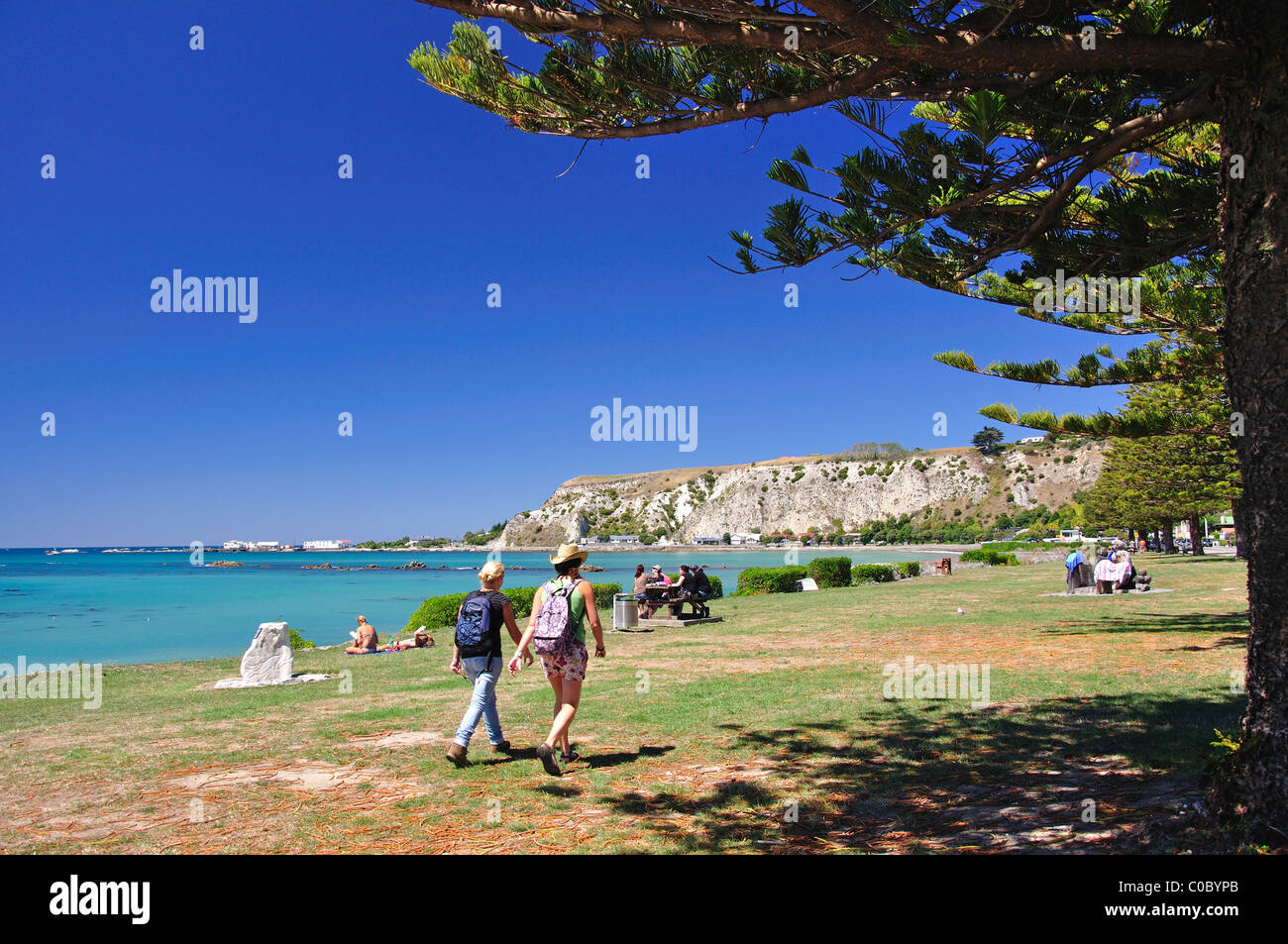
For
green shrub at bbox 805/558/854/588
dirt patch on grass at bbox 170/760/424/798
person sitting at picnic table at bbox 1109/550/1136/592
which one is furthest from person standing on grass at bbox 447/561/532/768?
green shrub at bbox 805/558/854/588

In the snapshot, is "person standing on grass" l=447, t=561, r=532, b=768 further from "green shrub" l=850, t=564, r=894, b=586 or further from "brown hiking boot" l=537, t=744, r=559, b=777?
"green shrub" l=850, t=564, r=894, b=586

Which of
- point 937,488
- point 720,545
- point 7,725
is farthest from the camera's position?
point 720,545

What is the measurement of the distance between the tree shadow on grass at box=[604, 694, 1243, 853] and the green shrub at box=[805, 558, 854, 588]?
20359 millimetres

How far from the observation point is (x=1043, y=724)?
20.6 feet

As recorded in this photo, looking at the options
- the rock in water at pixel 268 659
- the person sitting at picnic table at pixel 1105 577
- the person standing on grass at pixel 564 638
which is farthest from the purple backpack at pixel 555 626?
the person sitting at picnic table at pixel 1105 577

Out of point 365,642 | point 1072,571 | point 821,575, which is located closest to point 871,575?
point 821,575

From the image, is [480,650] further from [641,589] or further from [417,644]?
[641,589]

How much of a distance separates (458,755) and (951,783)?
338 centimetres

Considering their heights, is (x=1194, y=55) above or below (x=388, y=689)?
above

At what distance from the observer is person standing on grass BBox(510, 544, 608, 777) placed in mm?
5367

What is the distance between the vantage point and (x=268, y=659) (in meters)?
10.3
